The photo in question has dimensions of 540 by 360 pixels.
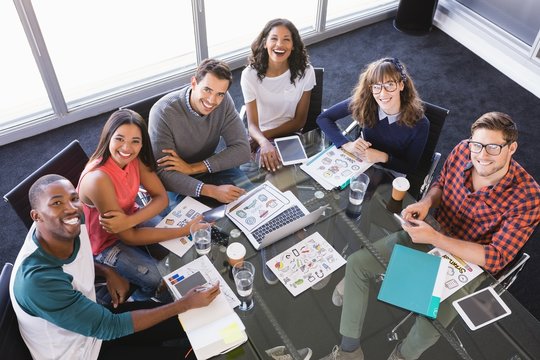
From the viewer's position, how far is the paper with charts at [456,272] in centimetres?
230

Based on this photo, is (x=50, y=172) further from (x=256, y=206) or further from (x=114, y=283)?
(x=256, y=206)

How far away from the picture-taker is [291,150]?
298 cm

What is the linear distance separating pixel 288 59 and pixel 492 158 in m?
1.45

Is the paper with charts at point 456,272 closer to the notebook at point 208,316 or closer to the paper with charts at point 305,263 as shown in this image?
the paper with charts at point 305,263

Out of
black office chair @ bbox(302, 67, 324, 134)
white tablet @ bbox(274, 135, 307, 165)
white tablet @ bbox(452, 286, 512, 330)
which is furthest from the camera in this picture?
black office chair @ bbox(302, 67, 324, 134)

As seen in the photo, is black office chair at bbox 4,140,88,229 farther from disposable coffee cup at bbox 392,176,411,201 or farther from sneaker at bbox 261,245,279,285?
disposable coffee cup at bbox 392,176,411,201

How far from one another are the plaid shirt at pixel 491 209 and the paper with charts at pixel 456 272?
0.07 metres

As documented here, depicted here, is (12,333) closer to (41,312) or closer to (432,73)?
(41,312)

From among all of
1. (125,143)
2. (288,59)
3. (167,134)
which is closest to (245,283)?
(125,143)

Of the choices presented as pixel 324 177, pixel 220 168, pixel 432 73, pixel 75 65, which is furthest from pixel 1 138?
pixel 432 73

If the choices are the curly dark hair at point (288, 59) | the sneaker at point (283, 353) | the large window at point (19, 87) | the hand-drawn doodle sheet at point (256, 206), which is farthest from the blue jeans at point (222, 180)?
the large window at point (19, 87)

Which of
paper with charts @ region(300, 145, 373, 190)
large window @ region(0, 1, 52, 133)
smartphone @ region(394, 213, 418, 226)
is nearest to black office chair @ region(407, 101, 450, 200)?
paper with charts @ region(300, 145, 373, 190)

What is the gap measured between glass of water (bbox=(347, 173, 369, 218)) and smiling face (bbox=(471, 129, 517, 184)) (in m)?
0.57

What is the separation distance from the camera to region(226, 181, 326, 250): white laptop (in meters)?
2.48
